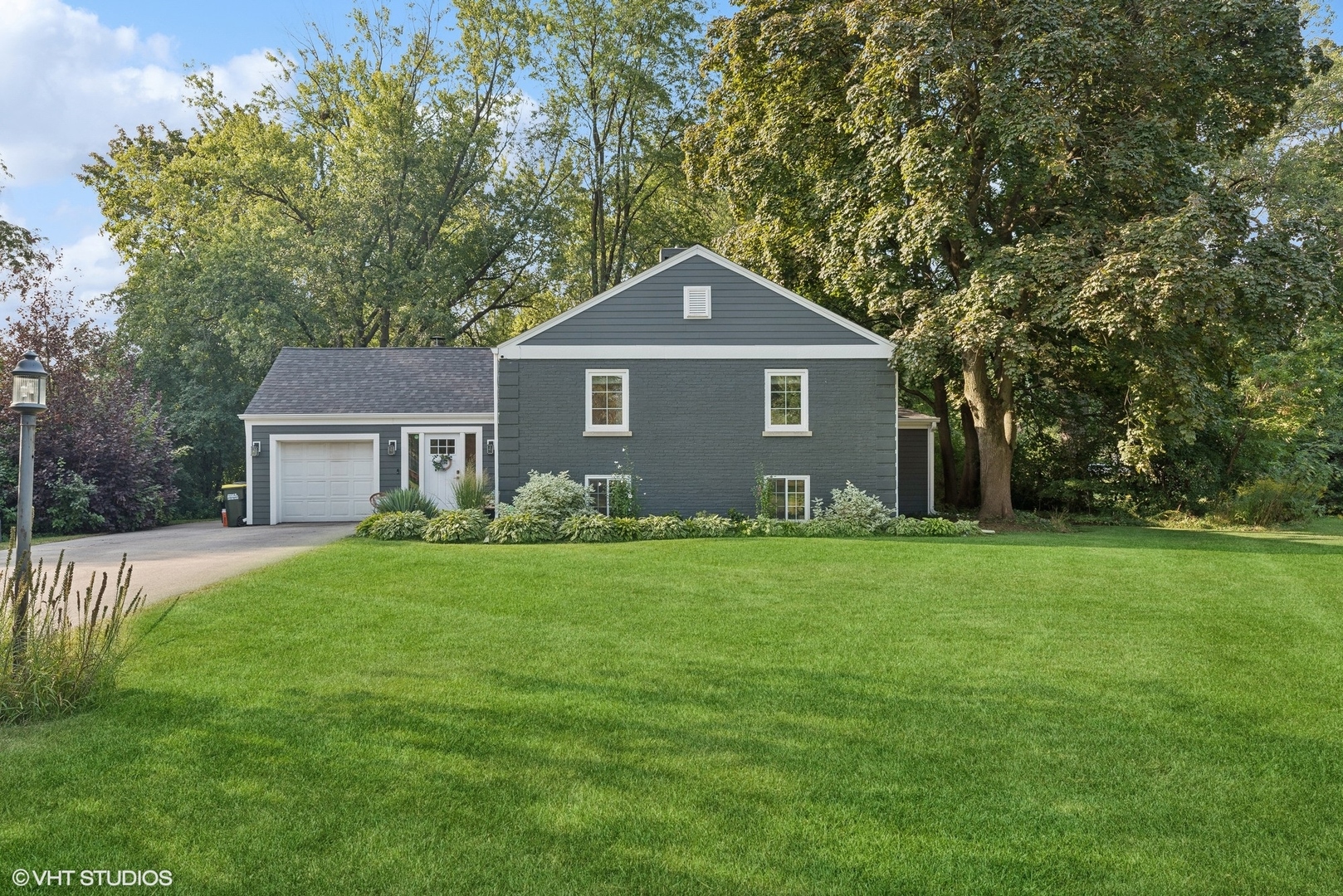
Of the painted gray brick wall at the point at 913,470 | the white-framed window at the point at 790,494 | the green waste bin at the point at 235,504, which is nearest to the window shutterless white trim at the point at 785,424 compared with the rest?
the white-framed window at the point at 790,494

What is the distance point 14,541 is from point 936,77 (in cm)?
1599

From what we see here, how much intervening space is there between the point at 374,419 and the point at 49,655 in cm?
1463

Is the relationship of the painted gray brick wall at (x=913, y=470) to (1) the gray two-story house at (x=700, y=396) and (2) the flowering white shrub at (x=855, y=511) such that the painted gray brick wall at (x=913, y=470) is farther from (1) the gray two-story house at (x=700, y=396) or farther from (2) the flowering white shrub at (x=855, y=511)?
(2) the flowering white shrub at (x=855, y=511)

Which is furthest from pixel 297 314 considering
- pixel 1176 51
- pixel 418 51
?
pixel 1176 51

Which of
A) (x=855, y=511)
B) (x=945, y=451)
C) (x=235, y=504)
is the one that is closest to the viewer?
(x=855, y=511)

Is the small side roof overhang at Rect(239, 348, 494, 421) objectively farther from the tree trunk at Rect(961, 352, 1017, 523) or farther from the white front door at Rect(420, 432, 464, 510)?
the tree trunk at Rect(961, 352, 1017, 523)

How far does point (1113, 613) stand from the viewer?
8336mm

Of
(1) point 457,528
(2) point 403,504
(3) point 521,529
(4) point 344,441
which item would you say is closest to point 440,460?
(4) point 344,441

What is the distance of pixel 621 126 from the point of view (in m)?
30.7

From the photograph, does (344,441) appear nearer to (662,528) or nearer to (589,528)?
(589,528)

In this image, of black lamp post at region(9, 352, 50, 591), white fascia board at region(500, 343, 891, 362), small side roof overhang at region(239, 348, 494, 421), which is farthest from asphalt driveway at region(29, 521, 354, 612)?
white fascia board at region(500, 343, 891, 362)

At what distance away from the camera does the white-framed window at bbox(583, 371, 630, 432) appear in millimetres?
17297

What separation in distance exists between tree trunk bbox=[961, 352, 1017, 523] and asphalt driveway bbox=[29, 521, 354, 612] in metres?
13.8

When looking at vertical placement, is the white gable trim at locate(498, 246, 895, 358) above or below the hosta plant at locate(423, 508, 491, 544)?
above
